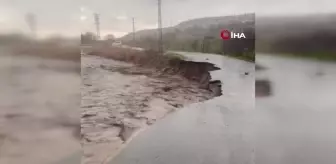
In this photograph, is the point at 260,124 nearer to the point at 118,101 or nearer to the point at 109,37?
the point at 118,101

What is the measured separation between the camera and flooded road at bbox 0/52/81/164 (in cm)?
146

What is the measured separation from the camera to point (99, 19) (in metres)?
1.53

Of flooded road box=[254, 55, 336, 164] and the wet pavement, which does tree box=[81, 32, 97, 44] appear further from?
flooded road box=[254, 55, 336, 164]

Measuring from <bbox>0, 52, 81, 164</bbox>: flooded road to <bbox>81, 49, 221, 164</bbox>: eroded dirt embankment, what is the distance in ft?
0.21

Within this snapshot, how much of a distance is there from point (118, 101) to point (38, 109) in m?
0.36

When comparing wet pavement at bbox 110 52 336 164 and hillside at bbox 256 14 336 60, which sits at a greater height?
hillside at bbox 256 14 336 60

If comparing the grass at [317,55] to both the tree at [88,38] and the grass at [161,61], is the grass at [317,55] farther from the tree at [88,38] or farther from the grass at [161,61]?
the tree at [88,38]

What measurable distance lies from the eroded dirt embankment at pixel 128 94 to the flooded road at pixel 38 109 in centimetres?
6

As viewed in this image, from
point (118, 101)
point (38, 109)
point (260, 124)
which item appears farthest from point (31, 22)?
point (260, 124)

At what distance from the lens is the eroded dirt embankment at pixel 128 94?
1532 millimetres

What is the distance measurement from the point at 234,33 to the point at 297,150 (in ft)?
2.20

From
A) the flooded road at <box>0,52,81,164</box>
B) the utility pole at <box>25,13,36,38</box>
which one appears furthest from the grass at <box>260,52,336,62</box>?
the utility pole at <box>25,13,36,38</box>

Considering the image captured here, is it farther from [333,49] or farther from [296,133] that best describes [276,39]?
[296,133]

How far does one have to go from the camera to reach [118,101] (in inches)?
61.3
